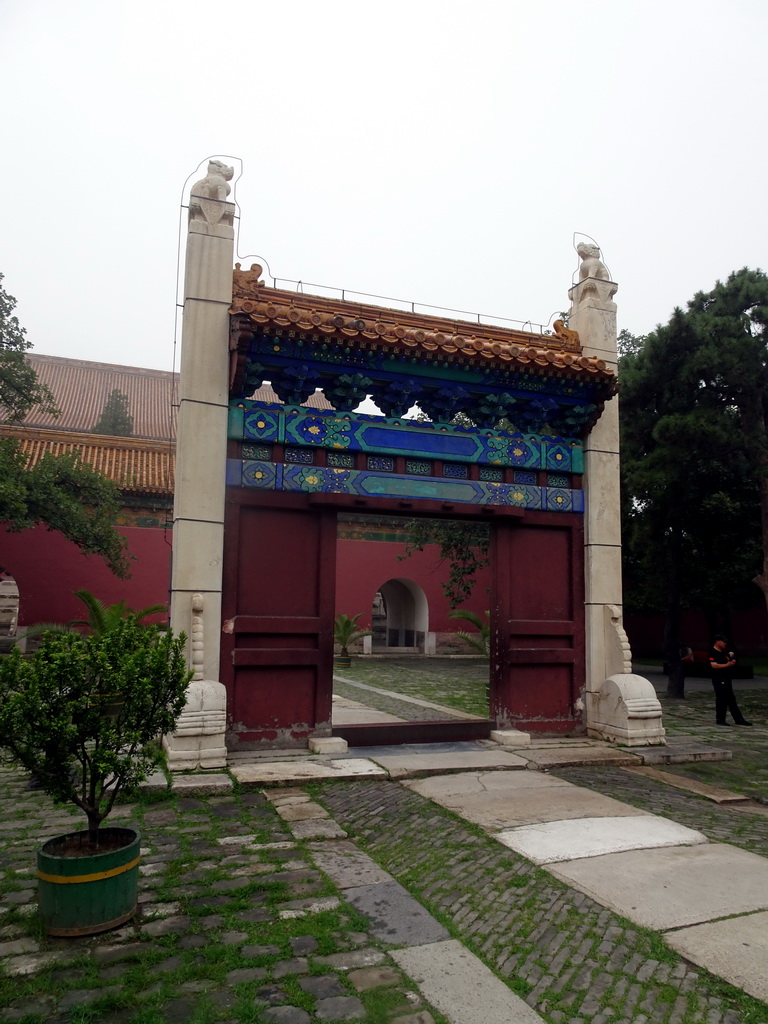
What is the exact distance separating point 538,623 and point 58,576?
1407cm

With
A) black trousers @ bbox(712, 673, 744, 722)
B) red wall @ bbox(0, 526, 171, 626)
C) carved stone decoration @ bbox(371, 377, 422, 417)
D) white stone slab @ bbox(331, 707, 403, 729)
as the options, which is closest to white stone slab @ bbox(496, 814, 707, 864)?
carved stone decoration @ bbox(371, 377, 422, 417)

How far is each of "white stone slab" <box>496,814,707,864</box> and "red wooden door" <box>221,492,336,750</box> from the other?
2940 millimetres

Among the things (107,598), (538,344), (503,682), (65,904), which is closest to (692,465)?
(538,344)

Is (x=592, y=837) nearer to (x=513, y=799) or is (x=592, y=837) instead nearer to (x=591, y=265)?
(x=513, y=799)

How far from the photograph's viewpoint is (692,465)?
12836 mm

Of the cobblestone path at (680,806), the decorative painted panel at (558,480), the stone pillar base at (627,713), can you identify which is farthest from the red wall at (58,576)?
the cobblestone path at (680,806)

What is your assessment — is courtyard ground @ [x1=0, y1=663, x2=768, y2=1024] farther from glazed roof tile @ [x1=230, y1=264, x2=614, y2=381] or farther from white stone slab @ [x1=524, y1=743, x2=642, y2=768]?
glazed roof tile @ [x1=230, y1=264, x2=614, y2=381]

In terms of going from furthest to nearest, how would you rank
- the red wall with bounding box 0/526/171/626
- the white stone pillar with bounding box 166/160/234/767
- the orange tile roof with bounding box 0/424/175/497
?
the orange tile roof with bounding box 0/424/175/497
the red wall with bounding box 0/526/171/626
the white stone pillar with bounding box 166/160/234/767

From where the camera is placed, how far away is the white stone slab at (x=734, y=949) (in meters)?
2.96

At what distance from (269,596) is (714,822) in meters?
4.29

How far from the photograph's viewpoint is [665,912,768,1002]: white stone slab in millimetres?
2957

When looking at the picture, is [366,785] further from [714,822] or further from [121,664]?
[121,664]

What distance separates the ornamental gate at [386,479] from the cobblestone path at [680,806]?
5.12 ft

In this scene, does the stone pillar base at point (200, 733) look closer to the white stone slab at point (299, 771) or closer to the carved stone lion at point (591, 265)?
the white stone slab at point (299, 771)
